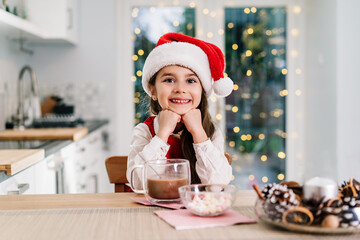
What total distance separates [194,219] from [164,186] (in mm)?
148

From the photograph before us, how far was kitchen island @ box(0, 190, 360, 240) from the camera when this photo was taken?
0.79 meters

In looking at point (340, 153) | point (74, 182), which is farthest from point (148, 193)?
point (340, 153)

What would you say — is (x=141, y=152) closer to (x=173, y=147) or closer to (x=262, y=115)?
(x=173, y=147)

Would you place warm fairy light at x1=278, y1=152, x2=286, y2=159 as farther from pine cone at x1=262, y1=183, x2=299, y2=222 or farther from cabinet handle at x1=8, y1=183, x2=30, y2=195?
pine cone at x1=262, y1=183, x2=299, y2=222

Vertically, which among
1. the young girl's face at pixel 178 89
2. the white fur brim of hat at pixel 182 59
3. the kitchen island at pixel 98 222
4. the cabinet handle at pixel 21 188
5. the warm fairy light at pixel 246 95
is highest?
the white fur brim of hat at pixel 182 59

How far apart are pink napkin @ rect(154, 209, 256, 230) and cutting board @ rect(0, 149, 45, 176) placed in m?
0.75

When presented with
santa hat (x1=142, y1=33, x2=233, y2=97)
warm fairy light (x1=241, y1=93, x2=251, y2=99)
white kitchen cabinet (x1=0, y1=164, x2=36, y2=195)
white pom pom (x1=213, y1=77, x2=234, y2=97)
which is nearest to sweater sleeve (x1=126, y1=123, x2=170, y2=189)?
santa hat (x1=142, y1=33, x2=233, y2=97)

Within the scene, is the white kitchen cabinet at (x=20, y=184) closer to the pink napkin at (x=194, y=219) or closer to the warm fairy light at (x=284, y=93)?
the pink napkin at (x=194, y=219)

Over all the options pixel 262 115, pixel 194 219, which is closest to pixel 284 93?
pixel 262 115

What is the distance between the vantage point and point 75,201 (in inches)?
A: 42.0

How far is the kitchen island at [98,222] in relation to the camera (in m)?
0.79

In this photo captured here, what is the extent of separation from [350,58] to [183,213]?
114 inches

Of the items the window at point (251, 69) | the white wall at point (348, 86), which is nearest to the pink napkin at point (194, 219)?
the white wall at point (348, 86)

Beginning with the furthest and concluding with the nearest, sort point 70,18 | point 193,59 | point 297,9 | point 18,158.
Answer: point 297,9, point 70,18, point 18,158, point 193,59
